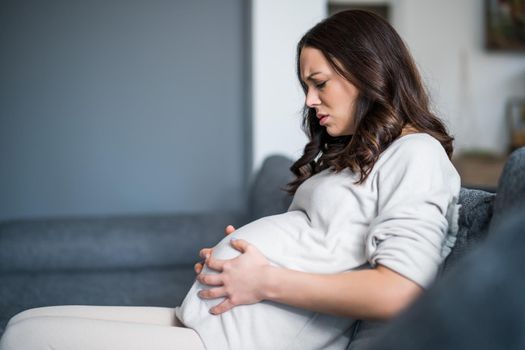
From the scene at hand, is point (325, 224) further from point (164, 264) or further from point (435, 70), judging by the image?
point (435, 70)

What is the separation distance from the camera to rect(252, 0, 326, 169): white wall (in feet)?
8.52

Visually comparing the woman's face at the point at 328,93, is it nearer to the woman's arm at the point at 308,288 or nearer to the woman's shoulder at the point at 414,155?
the woman's shoulder at the point at 414,155

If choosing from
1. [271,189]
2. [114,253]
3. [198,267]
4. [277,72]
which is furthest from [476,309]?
[277,72]

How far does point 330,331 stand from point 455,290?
0.60m

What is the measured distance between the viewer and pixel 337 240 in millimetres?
1114

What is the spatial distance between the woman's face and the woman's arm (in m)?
0.32

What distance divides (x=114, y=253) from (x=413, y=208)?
155cm

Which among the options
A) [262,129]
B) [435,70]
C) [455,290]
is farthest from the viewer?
[435,70]

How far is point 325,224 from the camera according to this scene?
1142 mm

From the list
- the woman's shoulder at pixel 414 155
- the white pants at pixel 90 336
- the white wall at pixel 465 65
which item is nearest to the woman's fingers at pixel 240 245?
the white pants at pixel 90 336

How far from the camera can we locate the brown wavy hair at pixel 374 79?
3.84ft

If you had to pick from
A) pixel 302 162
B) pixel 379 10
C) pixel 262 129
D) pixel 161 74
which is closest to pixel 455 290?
pixel 302 162

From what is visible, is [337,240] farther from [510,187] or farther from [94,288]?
[94,288]

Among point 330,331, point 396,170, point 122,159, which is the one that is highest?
point 396,170
